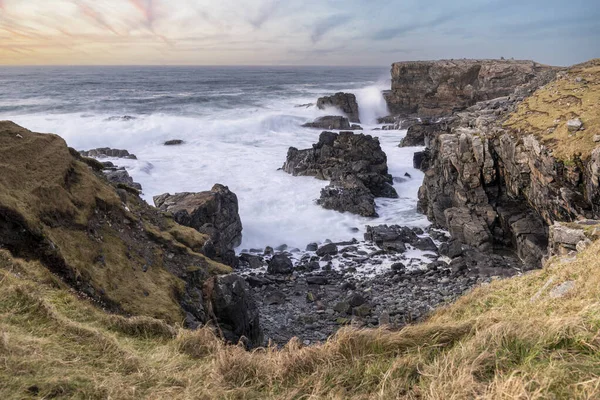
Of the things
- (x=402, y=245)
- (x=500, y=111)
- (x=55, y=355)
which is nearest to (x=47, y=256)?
(x=55, y=355)

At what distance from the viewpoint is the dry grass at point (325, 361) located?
13.1 ft

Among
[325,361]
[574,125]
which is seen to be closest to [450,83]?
[574,125]

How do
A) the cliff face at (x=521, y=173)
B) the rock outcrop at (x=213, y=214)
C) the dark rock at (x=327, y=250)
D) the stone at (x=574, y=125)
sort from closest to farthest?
the cliff face at (x=521, y=173)
the stone at (x=574, y=125)
the rock outcrop at (x=213, y=214)
the dark rock at (x=327, y=250)

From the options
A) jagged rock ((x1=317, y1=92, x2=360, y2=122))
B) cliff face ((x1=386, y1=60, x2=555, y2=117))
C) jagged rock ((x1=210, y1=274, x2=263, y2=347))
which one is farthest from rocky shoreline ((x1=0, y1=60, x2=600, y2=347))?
jagged rock ((x1=317, y1=92, x2=360, y2=122))

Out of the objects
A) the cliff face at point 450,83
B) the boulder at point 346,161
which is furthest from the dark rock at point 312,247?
the cliff face at point 450,83

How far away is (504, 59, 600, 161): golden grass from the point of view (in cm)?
1692

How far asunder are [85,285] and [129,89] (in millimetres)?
Answer: 93929

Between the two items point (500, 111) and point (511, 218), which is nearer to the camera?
point (511, 218)

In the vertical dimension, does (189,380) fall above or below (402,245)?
above

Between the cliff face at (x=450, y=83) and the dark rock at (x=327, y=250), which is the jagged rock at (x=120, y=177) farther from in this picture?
the cliff face at (x=450, y=83)

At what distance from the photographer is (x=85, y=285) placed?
336 inches

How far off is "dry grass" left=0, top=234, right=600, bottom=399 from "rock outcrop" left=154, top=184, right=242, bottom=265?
12.0m

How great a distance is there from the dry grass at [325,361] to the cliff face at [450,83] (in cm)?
5695

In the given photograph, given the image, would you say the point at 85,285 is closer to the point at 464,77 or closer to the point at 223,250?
the point at 223,250
